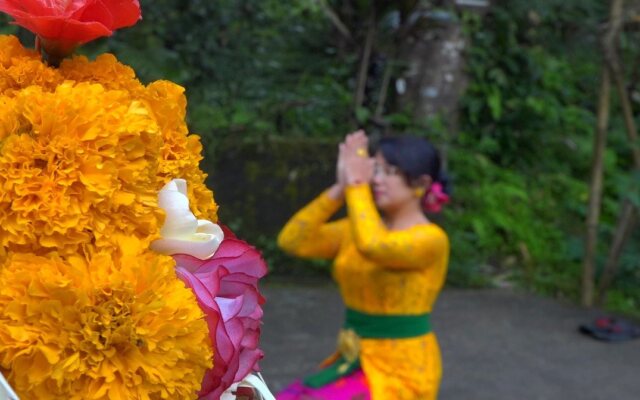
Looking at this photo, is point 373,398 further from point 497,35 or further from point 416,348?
point 497,35

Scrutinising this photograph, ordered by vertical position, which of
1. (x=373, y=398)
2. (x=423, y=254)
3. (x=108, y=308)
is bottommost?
(x=373, y=398)

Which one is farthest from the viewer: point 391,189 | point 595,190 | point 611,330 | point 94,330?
point 595,190

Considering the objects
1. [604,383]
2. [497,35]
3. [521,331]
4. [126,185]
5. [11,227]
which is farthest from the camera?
[497,35]

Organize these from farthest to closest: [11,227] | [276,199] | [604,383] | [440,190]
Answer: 1. [276,199]
2. [604,383]
3. [440,190]
4. [11,227]

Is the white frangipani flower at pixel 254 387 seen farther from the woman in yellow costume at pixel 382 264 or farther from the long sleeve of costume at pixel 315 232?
the long sleeve of costume at pixel 315 232

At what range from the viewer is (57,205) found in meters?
1.51

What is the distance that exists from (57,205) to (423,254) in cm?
238

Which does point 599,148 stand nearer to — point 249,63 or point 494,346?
point 494,346

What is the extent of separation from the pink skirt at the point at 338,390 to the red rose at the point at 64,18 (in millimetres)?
2188

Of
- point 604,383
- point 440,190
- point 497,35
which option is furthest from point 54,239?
point 497,35

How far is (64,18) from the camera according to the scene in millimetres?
1652

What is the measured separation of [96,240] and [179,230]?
0.61ft

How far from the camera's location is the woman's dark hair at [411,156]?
391 centimetres

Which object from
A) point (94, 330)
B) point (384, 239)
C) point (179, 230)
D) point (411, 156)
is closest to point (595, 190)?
point (411, 156)
